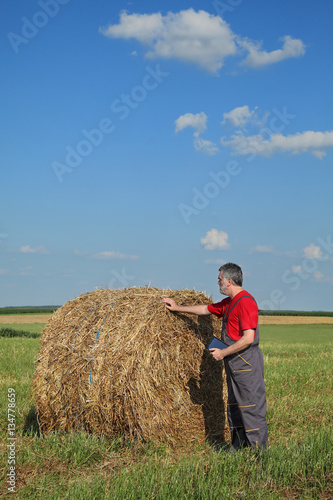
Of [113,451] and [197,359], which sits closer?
[113,451]

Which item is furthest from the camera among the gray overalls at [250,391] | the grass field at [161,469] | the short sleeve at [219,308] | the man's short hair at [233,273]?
the short sleeve at [219,308]

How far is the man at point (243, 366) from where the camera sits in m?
6.28

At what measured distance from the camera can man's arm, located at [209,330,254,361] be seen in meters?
6.18

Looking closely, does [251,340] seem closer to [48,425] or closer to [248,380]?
[248,380]

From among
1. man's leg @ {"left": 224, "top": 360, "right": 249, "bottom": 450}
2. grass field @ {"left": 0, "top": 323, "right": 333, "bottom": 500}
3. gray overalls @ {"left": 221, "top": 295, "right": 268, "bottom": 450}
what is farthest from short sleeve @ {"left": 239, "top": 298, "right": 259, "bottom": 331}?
grass field @ {"left": 0, "top": 323, "right": 333, "bottom": 500}

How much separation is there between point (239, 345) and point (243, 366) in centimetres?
37

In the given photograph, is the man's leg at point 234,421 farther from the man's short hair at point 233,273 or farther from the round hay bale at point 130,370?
the man's short hair at point 233,273

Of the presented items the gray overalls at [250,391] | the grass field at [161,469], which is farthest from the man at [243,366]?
Answer: the grass field at [161,469]

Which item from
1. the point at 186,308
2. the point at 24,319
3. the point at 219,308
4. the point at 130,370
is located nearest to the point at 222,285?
the point at 219,308

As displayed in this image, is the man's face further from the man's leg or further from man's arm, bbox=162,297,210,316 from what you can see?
the man's leg

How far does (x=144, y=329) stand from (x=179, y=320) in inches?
31.6

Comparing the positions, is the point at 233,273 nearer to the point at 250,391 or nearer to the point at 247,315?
the point at 247,315

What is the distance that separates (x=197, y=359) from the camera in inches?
305

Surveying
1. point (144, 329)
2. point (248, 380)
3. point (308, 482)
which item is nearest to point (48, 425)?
point (144, 329)
